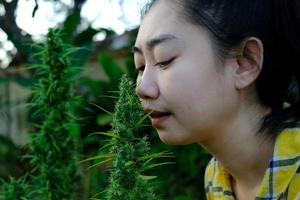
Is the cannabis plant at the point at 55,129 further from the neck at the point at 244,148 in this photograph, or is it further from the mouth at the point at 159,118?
the neck at the point at 244,148

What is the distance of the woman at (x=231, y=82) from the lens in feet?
2.91

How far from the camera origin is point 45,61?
85cm

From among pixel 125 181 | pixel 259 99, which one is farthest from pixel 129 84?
pixel 259 99

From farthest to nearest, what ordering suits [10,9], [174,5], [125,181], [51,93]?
[10,9] → [174,5] → [51,93] → [125,181]

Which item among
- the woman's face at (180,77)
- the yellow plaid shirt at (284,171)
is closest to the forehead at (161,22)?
the woman's face at (180,77)

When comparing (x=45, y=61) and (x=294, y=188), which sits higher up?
(x=45, y=61)

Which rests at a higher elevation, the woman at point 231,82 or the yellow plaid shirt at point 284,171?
the woman at point 231,82

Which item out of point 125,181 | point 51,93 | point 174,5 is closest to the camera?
point 125,181

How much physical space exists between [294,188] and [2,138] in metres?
1.52

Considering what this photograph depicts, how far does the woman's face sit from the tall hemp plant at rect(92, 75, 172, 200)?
10.5 inches

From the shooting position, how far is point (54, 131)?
85cm

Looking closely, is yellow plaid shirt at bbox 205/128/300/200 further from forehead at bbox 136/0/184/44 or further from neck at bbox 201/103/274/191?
forehead at bbox 136/0/184/44

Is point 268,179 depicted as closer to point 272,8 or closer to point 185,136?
point 185,136

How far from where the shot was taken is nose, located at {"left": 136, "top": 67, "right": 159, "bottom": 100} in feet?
2.83
